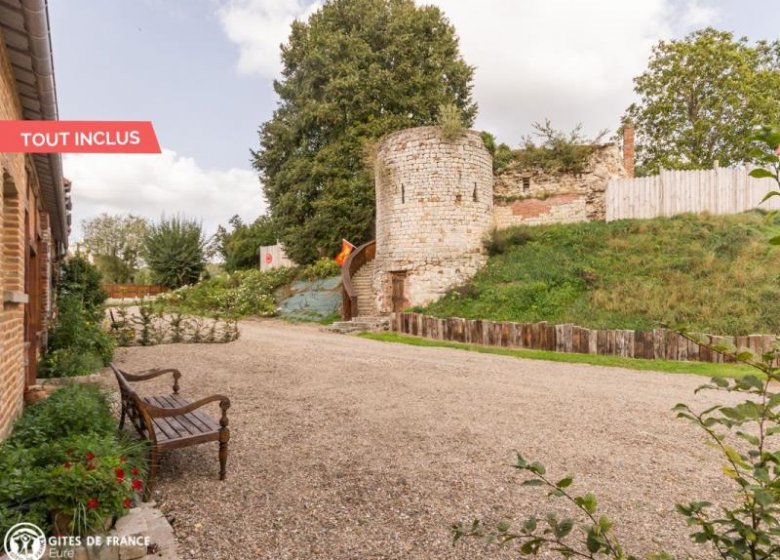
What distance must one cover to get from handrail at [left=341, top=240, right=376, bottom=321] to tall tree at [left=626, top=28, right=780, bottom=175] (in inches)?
584

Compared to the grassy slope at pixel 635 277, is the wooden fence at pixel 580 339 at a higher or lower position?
lower

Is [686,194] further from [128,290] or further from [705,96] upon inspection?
[128,290]

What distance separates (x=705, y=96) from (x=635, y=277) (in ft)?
48.2

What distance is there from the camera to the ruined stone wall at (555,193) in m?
18.9

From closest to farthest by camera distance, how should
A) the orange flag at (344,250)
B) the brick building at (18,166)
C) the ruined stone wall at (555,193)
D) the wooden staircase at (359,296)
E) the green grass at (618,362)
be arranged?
the brick building at (18,166) < the green grass at (618,362) < the wooden staircase at (359,296) < the ruined stone wall at (555,193) < the orange flag at (344,250)

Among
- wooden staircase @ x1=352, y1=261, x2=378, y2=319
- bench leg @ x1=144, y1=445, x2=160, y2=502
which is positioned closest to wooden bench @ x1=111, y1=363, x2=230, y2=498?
bench leg @ x1=144, y1=445, x2=160, y2=502

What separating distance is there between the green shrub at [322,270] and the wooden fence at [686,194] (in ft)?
37.6

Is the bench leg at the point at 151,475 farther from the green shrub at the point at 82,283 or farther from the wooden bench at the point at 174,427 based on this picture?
the green shrub at the point at 82,283

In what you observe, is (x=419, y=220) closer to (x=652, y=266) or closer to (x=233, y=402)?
(x=652, y=266)

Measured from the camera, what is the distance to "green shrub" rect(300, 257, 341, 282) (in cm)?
2136

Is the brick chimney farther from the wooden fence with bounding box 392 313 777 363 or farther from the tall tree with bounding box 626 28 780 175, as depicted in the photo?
the wooden fence with bounding box 392 313 777 363

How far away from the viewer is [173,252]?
1238 inches

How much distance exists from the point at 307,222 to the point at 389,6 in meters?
12.0

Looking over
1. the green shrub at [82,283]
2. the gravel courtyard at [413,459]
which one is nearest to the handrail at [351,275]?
the green shrub at [82,283]
